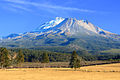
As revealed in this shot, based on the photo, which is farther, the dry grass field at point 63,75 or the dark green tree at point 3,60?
the dark green tree at point 3,60

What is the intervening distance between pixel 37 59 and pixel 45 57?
125 ft

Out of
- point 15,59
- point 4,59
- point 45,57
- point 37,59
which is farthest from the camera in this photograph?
point 37,59

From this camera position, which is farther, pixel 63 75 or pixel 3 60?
pixel 3 60

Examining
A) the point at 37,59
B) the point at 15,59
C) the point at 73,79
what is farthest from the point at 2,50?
the point at 37,59

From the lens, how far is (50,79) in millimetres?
58000

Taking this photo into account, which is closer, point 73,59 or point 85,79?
point 85,79

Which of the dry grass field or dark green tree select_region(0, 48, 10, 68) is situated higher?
dark green tree select_region(0, 48, 10, 68)

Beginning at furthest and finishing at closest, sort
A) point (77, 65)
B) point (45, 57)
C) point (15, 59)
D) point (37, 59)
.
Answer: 1. point (37, 59)
2. point (45, 57)
3. point (15, 59)
4. point (77, 65)

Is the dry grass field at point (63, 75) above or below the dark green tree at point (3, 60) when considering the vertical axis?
below

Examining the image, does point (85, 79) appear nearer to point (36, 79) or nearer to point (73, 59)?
point (36, 79)

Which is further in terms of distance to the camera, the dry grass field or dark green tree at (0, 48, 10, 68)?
dark green tree at (0, 48, 10, 68)

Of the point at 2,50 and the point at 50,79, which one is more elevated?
the point at 2,50

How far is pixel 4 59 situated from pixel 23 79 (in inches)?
2289

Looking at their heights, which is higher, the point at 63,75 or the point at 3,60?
the point at 3,60
